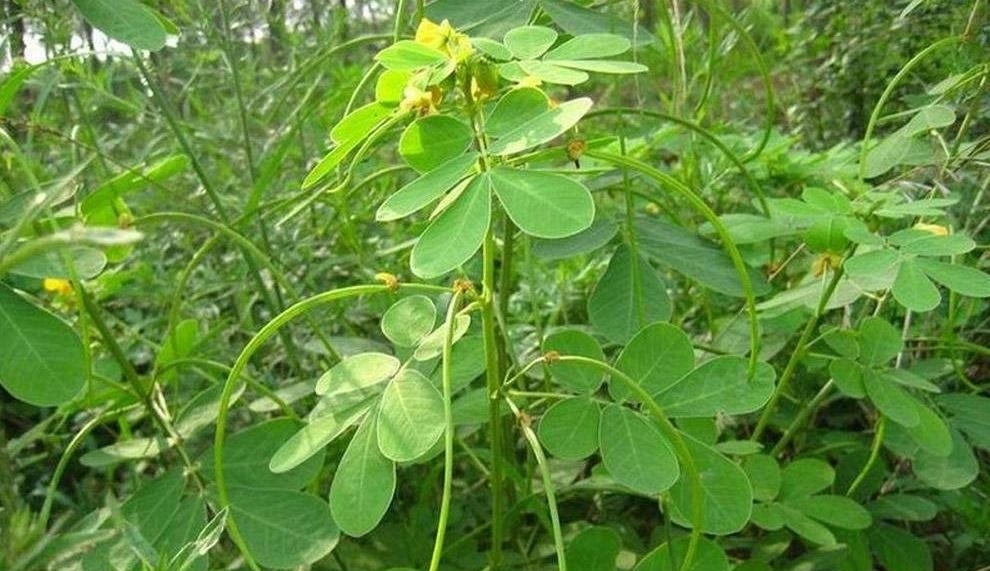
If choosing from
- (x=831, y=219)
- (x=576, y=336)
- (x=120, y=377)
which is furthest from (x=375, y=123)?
(x=120, y=377)

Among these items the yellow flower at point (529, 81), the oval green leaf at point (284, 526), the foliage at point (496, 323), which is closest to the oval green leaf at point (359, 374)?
the foliage at point (496, 323)

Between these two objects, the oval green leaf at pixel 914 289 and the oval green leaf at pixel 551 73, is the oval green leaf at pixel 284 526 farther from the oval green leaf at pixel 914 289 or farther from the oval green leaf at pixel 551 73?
the oval green leaf at pixel 914 289

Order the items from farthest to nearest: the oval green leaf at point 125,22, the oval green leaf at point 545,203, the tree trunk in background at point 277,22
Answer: the tree trunk in background at point 277,22, the oval green leaf at point 125,22, the oval green leaf at point 545,203

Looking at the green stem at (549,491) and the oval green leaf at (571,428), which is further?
the oval green leaf at (571,428)

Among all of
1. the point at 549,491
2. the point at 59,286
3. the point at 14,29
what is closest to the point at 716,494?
the point at 549,491

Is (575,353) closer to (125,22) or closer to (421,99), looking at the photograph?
(421,99)

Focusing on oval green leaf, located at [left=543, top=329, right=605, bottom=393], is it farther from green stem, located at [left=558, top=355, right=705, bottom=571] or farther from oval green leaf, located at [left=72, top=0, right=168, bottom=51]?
oval green leaf, located at [left=72, top=0, right=168, bottom=51]
